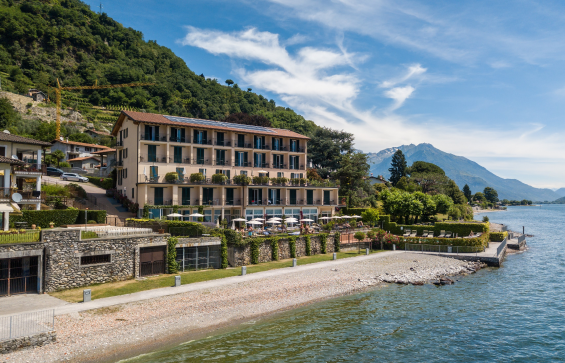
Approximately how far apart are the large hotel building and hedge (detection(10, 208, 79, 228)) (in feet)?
32.4

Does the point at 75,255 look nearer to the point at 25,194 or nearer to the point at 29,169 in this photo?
the point at 25,194

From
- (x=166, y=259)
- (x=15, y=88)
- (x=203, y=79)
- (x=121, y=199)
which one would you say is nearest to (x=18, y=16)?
(x=15, y=88)

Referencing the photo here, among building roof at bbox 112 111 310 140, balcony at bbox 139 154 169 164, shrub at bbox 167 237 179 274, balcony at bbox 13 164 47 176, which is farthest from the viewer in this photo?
building roof at bbox 112 111 310 140

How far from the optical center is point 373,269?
36.1 meters

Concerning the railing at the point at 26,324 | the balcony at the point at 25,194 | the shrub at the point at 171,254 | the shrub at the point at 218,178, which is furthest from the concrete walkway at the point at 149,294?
the shrub at the point at 218,178

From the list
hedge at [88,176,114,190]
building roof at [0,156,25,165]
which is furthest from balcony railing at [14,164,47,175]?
hedge at [88,176,114,190]

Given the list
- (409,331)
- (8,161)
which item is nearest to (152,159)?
(8,161)

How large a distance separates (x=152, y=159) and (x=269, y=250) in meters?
21.0

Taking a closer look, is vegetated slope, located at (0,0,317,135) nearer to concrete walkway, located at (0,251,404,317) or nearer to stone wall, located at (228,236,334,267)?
stone wall, located at (228,236,334,267)

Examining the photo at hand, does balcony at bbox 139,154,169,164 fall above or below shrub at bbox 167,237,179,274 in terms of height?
above

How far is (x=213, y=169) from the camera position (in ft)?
168

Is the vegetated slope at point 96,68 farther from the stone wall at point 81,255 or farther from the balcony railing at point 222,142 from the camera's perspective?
the stone wall at point 81,255

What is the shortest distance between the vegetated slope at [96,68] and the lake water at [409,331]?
109 metres

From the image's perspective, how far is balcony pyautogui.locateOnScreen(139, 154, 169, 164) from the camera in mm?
45938
